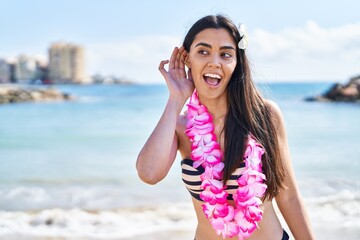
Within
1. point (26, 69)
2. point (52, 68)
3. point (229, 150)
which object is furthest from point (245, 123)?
point (52, 68)

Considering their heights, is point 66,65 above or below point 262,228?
below

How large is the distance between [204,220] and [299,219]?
43 centimetres

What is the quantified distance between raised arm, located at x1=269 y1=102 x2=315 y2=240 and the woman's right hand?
39 centimetres

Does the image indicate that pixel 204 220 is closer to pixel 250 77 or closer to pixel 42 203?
pixel 250 77

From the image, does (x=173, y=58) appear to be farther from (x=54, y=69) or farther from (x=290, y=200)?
(x=54, y=69)

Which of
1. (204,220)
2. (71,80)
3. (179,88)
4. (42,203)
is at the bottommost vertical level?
(71,80)

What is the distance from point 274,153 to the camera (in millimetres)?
2490

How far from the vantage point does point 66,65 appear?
378ft

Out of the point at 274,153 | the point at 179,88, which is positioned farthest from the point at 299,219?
the point at 179,88

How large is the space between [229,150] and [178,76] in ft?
1.39

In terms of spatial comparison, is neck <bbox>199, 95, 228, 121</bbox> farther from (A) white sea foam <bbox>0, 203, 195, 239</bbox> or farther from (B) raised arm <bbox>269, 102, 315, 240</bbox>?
(A) white sea foam <bbox>0, 203, 195, 239</bbox>

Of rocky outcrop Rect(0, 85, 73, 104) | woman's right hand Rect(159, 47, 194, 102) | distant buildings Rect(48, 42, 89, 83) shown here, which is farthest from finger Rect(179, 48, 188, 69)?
distant buildings Rect(48, 42, 89, 83)

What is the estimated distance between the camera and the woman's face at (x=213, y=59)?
2.38 m

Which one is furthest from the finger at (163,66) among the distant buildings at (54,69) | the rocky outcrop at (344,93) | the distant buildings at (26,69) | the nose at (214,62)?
the distant buildings at (26,69)
